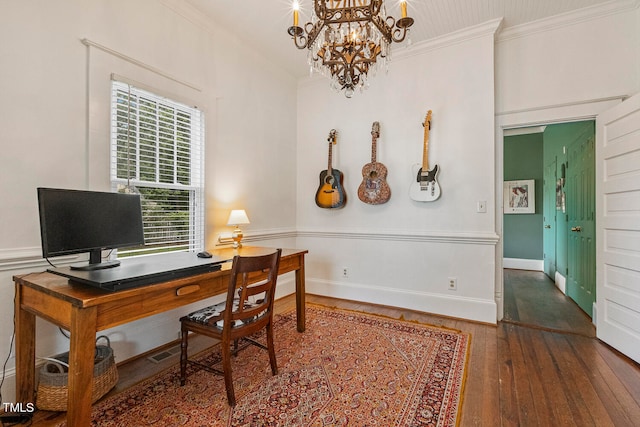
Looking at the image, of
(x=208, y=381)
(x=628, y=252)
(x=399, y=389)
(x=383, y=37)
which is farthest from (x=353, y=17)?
(x=628, y=252)

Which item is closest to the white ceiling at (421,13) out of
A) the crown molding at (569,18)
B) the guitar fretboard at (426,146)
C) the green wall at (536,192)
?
the crown molding at (569,18)

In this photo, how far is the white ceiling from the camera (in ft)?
8.38

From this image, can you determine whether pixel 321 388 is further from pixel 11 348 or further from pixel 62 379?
→ pixel 11 348

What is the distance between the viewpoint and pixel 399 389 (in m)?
1.82

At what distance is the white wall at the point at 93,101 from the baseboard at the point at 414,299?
3.88 ft

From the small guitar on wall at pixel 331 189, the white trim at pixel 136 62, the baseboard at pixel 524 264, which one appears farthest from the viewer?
the baseboard at pixel 524 264

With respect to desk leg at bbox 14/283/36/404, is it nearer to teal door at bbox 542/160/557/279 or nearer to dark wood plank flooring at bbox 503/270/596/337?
dark wood plank flooring at bbox 503/270/596/337

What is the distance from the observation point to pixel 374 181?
11.1ft

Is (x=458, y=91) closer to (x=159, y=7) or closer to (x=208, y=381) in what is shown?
(x=159, y=7)

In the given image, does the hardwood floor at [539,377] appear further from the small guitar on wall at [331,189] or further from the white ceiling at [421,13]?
the white ceiling at [421,13]

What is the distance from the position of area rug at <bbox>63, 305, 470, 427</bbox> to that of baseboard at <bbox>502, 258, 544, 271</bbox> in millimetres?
4071

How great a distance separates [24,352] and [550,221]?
6.23 m

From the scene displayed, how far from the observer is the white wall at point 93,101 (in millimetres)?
1655

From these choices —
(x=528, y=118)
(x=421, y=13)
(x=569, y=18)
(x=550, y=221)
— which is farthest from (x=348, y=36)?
(x=550, y=221)
